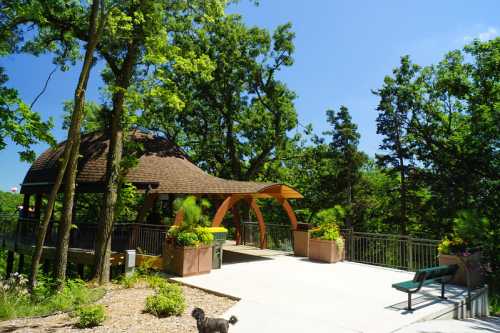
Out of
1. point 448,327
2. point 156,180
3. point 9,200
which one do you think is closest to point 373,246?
point 448,327

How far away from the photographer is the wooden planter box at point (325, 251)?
45.2 feet

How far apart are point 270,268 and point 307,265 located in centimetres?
160

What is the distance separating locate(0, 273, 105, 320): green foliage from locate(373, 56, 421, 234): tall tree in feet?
82.5

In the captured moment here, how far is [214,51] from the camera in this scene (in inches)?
996

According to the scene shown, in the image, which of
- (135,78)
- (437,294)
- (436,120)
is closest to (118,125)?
(135,78)

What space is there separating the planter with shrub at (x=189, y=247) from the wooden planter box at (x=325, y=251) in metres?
4.76

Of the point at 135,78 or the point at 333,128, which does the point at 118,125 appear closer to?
the point at 135,78

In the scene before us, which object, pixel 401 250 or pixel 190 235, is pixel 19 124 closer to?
pixel 190 235

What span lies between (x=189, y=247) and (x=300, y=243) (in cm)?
626

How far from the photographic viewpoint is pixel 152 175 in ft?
50.8

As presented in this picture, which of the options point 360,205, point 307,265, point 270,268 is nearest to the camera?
point 270,268

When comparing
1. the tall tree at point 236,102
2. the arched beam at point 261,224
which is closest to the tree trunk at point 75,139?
the arched beam at point 261,224

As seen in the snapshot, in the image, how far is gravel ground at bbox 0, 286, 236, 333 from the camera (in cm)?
618

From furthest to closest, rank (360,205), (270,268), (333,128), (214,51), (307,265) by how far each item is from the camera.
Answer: (333,128) < (360,205) < (214,51) < (307,265) < (270,268)
